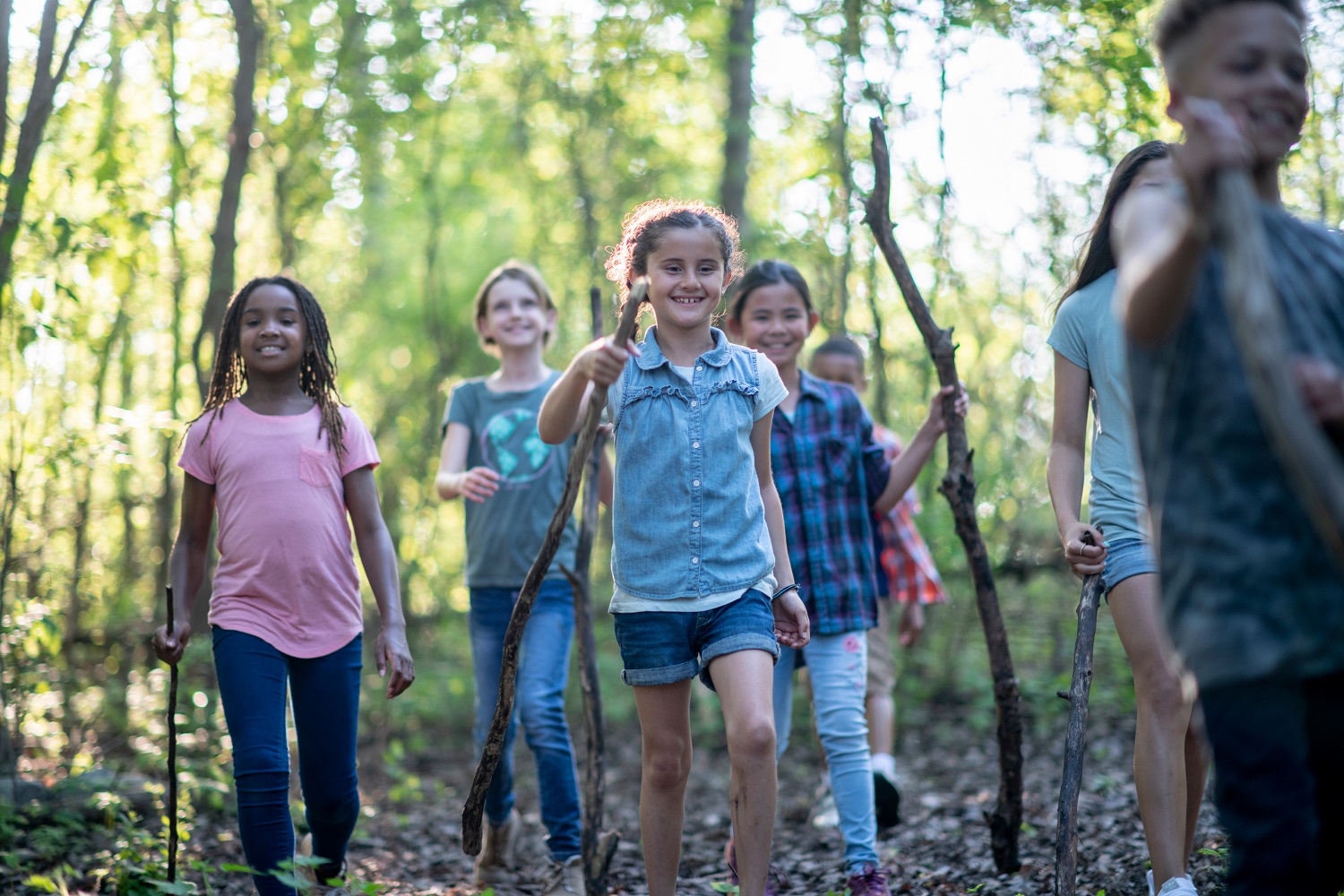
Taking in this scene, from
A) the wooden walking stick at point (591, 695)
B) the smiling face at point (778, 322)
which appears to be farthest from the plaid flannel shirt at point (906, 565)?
the wooden walking stick at point (591, 695)

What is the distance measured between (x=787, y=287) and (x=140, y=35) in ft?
14.9

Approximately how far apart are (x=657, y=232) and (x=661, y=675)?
1428mm

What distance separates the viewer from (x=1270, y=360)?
176 centimetres

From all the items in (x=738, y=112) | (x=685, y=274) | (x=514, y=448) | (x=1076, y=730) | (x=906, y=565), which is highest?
(x=738, y=112)

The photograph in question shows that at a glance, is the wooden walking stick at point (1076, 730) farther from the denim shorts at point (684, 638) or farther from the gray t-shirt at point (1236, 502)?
the gray t-shirt at point (1236, 502)

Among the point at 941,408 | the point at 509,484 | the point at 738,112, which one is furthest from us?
the point at 738,112

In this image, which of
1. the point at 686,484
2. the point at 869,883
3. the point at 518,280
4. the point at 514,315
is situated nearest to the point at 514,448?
the point at 514,315

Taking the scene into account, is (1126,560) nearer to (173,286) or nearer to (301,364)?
(301,364)

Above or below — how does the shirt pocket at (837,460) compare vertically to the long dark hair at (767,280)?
below

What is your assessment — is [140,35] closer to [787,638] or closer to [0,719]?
[0,719]

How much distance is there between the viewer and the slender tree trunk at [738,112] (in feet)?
30.1

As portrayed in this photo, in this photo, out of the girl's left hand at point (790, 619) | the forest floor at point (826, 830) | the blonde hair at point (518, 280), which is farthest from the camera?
the blonde hair at point (518, 280)

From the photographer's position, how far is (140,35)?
684 centimetres

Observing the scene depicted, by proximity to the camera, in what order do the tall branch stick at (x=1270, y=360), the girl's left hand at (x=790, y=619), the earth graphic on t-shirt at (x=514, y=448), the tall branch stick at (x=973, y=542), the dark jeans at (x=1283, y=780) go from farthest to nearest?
the earth graphic on t-shirt at (x=514, y=448)
the tall branch stick at (x=973, y=542)
the girl's left hand at (x=790, y=619)
the dark jeans at (x=1283, y=780)
the tall branch stick at (x=1270, y=360)
